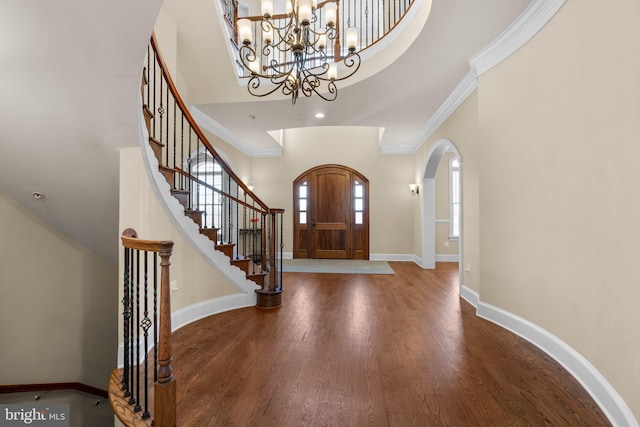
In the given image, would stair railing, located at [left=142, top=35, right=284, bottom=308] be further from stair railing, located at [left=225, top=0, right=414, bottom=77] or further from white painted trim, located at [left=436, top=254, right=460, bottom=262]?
white painted trim, located at [left=436, top=254, right=460, bottom=262]

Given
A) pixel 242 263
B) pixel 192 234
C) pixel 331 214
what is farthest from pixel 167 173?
pixel 331 214

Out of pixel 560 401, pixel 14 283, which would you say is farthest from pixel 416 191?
pixel 14 283

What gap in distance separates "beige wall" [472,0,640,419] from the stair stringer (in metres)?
2.76

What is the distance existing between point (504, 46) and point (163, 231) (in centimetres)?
364

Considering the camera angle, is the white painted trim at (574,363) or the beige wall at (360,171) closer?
the white painted trim at (574,363)

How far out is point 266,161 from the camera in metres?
7.51

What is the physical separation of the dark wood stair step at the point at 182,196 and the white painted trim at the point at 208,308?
107 cm

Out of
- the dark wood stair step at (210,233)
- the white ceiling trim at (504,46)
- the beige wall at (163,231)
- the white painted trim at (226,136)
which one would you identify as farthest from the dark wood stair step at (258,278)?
the white ceiling trim at (504,46)

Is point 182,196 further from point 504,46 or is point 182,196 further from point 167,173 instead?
point 504,46

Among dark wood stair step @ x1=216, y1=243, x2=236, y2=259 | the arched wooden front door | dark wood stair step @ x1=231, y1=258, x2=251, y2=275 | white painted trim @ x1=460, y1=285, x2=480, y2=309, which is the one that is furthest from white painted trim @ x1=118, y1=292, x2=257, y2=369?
the arched wooden front door

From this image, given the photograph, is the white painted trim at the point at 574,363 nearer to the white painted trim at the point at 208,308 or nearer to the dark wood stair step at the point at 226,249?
the white painted trim at the point at 208,308

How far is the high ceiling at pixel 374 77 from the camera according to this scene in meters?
2.52

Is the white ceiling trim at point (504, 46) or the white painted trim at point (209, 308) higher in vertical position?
the white ceiling trim at point (504, 46)

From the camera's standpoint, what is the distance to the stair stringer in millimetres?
2429
